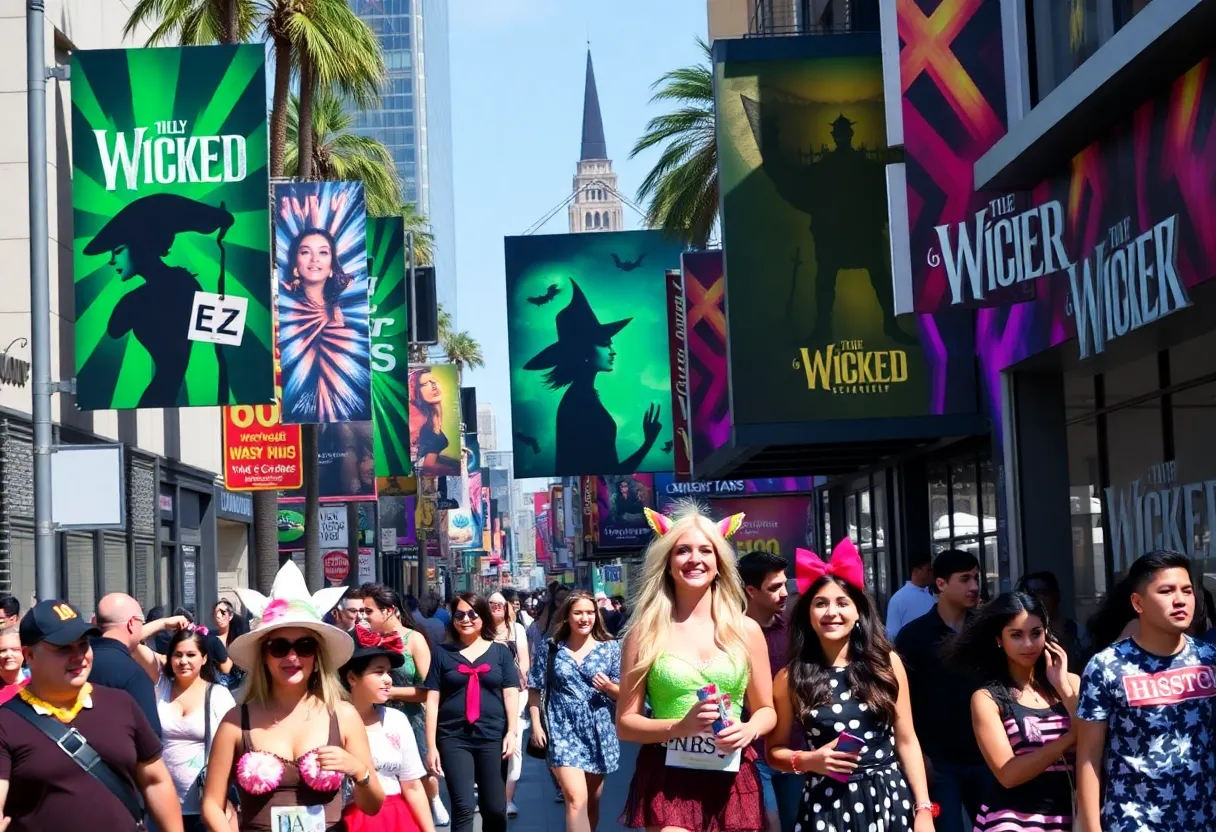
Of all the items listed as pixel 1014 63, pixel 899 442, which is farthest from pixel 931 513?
pixel 1014 63

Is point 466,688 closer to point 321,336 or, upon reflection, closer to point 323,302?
point 321,336

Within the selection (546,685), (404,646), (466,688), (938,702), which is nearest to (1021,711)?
(938,702)

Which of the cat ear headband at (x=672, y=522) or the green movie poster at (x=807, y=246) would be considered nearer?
the cat ear headband at (x=672, y=522)

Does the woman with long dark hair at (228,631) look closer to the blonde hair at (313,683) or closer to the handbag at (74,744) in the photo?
the handbag at (74,744)

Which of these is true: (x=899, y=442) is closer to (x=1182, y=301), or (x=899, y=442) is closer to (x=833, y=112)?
(x=833, y=112)

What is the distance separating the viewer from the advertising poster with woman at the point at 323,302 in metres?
26.0

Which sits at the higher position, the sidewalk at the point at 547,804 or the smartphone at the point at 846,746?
the smartphone at the point at 846,746

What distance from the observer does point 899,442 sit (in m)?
20.4

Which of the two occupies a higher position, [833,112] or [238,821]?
[833,112]

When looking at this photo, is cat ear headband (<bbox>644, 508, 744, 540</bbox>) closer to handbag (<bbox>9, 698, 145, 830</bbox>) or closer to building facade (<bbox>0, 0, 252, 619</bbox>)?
→ handbag (<bbox>9, 698, 145, 830</bbox>)

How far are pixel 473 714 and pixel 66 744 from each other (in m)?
6.00

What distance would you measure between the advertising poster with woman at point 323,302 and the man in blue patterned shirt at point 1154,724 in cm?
2022

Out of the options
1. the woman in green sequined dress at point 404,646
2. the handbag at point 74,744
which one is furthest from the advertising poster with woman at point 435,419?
the handbag at point 74,744

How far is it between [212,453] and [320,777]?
91.3 feet
